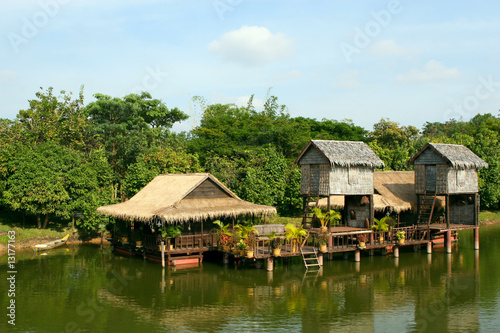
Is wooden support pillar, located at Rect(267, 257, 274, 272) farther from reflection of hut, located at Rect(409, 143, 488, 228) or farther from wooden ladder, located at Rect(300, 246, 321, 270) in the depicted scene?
reflection of hut, located at Rect(409, 143, 488, 228)

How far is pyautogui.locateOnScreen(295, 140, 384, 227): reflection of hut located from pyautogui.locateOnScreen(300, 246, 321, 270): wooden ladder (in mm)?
1714

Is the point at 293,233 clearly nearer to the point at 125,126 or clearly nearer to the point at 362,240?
the point at 362,240

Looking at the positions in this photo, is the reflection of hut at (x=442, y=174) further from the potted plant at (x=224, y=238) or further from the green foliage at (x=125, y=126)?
the green foliage at (x=125, y=126)

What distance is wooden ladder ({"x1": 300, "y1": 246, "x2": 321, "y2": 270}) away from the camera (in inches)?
815

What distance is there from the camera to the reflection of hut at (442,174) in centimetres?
2462

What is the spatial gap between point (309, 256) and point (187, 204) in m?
6.26

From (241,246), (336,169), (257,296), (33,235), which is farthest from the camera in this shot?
(33,235)

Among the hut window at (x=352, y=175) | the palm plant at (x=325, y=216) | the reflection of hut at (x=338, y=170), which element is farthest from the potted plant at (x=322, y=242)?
the hut window at (x=352, y=175)

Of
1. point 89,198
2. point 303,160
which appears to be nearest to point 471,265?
point 303,160

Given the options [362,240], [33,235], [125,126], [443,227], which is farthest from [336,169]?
[125,126]

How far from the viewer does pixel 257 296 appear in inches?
655

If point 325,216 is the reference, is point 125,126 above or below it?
above

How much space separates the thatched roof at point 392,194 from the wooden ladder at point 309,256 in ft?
13.9

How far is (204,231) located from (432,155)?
41.4 ft
